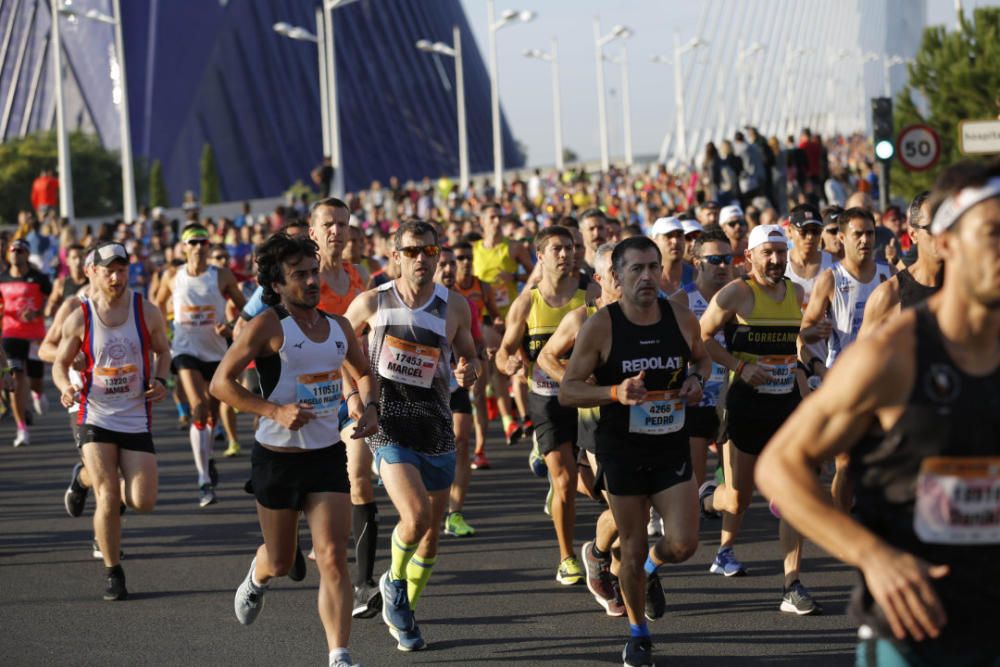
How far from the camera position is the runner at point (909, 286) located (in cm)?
665

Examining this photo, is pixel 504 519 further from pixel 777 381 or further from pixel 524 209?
pixel 524 209

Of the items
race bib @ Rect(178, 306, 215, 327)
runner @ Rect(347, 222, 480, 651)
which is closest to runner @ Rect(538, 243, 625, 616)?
runner @ Rect(347, 222, 480, 651)

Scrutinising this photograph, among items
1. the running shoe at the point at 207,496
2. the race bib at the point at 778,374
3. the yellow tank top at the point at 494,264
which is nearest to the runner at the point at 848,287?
the race bib at the point at 778,374

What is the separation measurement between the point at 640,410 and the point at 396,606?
57.1 inches

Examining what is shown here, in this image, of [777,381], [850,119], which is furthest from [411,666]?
[850,119]

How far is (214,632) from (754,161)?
15786mm

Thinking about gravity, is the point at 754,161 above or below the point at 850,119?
below

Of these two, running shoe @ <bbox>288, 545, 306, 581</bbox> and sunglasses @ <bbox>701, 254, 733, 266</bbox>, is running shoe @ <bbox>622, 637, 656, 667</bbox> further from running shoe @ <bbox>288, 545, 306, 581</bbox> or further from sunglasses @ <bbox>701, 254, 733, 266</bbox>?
sunglasses @ <bbox>701, 254, 733, 266</bbox>

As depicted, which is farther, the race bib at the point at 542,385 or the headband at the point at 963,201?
the race bib at the point at 542,385

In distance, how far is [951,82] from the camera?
102 feet

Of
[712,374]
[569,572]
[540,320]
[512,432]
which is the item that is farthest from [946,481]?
[512,432]

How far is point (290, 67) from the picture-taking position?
89750 millimetres

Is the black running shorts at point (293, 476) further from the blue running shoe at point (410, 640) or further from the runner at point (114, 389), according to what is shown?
the runner at point (114, 389)

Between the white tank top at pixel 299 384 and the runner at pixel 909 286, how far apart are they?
2.24m
